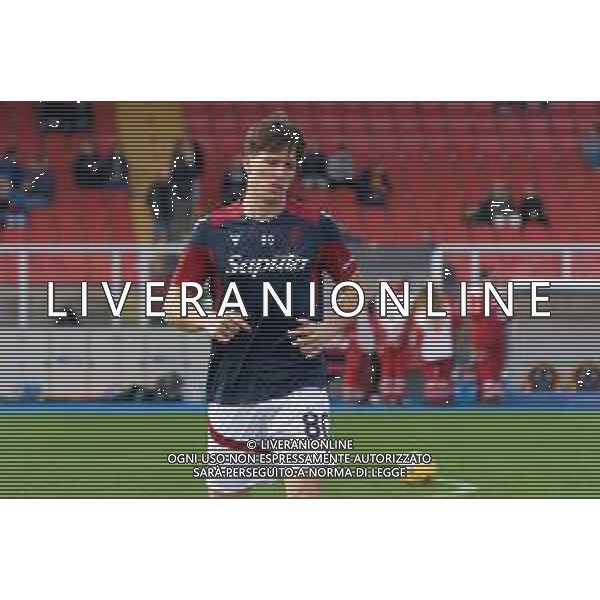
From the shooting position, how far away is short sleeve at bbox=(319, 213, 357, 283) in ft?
33.5

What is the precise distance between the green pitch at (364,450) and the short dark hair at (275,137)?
5.05 feet

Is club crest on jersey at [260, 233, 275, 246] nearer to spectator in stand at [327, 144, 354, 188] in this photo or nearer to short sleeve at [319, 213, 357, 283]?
short sleeve at [319, 213, 357, 283]

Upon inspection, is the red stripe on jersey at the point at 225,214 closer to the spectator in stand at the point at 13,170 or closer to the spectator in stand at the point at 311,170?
the spectator in stand at the point at 311,170

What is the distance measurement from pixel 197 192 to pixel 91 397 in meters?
1.31

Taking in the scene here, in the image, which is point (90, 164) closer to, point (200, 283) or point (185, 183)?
point (185, 183)

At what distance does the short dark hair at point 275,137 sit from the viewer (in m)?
10.2

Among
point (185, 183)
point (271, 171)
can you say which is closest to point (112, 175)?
point (185, 183)

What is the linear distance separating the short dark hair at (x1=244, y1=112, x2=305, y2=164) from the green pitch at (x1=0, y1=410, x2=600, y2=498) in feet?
5.05

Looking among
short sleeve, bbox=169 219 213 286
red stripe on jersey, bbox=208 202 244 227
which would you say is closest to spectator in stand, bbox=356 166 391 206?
red stripe on jersey, bbox=208 202 244 227

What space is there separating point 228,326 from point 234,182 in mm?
813

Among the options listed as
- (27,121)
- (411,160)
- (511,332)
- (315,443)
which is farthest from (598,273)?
(27,121)

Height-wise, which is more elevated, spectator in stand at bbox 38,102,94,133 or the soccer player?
spectator in stand at bbox 38,102,94,133

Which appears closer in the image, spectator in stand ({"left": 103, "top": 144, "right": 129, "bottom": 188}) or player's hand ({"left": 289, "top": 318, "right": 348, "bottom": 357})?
player's hand ({"left": 289, "top": 318, "right": 348, "bottom": 357})

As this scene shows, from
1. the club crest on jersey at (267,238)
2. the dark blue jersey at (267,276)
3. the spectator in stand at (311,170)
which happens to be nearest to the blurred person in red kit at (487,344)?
the dark blue jersey at (267,276)
